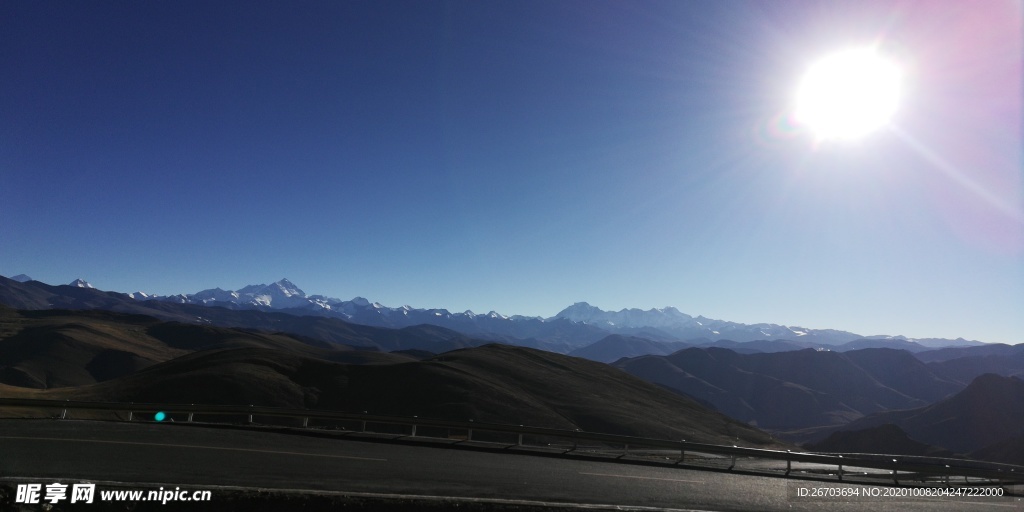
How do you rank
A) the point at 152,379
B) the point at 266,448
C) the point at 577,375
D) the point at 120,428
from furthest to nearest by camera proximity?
the point at 577,375 → the point at 152,379 → the point at 120,428 → the point at 266,448

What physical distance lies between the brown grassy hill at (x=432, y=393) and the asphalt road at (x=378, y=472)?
38337 millimetres

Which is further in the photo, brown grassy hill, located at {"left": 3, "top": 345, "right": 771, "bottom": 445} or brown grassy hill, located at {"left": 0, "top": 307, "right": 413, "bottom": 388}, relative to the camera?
brown grassy hill, located at {"left": 0, "top": 307, "right": 413, "bottom": 388}

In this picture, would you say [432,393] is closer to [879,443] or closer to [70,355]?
[879,443]

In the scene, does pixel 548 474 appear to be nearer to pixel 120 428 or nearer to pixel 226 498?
pixel 226 498

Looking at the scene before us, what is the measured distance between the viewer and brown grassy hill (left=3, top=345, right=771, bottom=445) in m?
57.6

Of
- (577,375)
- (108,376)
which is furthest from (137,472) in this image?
(108,376)

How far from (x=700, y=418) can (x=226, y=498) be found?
2810 inches

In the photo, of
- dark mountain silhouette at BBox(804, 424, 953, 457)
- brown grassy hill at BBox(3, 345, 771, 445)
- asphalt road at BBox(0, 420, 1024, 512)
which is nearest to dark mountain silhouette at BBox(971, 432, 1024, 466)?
dark mountain silhouette at BBox(804, 424, 953, 457)

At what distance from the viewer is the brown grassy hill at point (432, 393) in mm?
57562

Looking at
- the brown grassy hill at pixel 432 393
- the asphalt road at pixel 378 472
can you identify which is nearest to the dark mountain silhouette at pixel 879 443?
the brown grassy hill at pixel 432 393

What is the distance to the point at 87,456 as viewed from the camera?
13227 mm

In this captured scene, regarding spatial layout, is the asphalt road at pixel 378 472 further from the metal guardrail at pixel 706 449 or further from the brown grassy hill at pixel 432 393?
the brown grassy hill at pixel 432 393

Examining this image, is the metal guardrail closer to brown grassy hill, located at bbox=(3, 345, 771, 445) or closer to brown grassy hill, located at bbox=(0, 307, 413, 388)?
brown grassy hill, located at bbox=(3, 345, 771, 445)

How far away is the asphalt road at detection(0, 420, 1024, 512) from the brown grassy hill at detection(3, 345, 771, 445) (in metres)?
38.3
